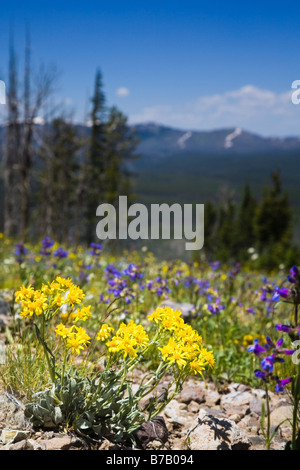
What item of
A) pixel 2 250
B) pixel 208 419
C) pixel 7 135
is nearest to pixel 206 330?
pixel 208 419

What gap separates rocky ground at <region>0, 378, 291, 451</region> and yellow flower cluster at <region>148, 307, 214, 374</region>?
1.97 ft

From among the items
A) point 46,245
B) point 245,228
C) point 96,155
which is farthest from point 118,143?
point 245,228

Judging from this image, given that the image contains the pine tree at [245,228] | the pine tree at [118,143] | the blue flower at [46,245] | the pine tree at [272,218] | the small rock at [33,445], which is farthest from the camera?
the pine tree at [245,228]

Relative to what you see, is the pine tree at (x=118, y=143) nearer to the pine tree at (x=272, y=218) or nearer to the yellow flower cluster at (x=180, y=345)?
the pine tree at (x=272, y=218)

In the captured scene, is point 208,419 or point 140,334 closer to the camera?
point 140,334

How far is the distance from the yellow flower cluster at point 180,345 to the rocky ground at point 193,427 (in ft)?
1.97

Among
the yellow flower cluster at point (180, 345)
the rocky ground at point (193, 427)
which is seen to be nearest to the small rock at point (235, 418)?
the rocky ground at point (193, 427)

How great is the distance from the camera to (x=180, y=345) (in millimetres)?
2500

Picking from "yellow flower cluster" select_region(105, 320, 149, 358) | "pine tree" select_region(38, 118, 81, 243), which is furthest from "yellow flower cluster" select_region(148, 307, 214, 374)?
"pine tree" select_region(38, 118, 81, 243)

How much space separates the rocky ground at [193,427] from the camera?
2.48m

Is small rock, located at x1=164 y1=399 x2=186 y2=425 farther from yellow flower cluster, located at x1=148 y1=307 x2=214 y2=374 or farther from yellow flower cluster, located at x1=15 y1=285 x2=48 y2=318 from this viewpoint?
yellow flower cluster, located at x1=15 y1=285 x2=48 y2=318

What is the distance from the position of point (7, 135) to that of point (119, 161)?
13.7 meters

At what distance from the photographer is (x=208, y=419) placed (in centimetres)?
295
